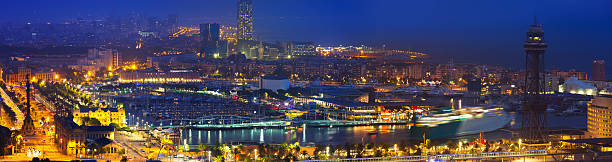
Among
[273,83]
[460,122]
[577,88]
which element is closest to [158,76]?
[273,83]

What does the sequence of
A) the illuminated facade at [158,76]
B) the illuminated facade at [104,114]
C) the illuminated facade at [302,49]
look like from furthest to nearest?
A: 1. the illuminated facade at [302,49]
2. the illuminated facade at [158,76]
3. the illuminated facade at [104,114]

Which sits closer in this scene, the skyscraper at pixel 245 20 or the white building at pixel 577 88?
the white building at pixel 577 88

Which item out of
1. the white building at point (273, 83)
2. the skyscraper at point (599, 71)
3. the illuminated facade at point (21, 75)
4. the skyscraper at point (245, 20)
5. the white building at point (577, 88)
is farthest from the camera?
the skyscraper at point (245, 20)

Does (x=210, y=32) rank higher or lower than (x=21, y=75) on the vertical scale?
higher

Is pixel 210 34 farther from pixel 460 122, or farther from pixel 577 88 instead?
pixel 460 122

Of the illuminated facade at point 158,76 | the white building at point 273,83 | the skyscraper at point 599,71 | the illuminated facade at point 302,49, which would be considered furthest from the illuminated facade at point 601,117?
the illuminated facade at point 302,49

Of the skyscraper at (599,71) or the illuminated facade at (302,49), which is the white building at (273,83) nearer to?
the skyscraper at (599,71)

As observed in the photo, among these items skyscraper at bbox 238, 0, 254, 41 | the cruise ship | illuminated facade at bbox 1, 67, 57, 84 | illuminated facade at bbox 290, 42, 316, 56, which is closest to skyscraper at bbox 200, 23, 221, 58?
skyscraper at bbox 238, 0, 254, 41
